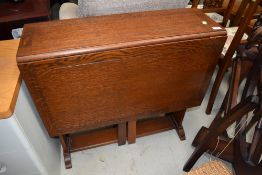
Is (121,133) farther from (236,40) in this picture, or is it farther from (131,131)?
(236,40)

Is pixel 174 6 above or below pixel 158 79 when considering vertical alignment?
above

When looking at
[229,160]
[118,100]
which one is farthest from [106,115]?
[229,160]

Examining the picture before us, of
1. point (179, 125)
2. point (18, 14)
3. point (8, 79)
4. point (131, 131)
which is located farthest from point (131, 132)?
point (18, 14)

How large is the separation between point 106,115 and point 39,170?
1.37ft

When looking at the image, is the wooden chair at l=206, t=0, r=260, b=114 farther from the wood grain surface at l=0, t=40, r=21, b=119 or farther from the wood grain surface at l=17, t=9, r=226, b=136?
the wood grain surface at l=0, t=40, r=21, b=119

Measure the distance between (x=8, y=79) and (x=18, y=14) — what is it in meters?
1.04

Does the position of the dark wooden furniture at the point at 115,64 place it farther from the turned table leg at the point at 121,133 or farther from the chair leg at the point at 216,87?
the chair leg at the point at 216,87

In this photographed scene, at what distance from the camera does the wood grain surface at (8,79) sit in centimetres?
75

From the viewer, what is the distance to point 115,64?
2.92 ft

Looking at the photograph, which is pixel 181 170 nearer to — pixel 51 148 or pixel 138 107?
pixel 138 107

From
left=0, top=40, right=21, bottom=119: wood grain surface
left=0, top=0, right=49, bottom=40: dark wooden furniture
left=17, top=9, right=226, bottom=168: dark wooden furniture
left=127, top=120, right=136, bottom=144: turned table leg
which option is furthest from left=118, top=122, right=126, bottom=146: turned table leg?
left=0, top=0, right=49, bottom=40: dark wooden furniture

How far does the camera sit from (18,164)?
977 mm

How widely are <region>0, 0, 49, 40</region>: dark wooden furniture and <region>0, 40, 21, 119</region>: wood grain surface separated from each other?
0.71 m

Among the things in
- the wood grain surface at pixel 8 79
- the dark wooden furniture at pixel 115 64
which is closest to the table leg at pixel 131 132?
the dark wooden furniture at pixel 115 64
